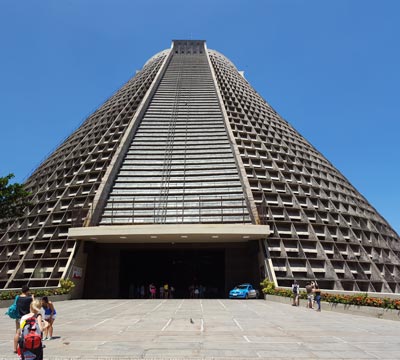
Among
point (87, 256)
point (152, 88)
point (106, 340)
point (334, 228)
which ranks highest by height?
point (152, 88)

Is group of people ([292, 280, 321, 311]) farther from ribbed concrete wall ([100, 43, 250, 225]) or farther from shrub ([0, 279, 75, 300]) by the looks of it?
shrub ([0, 279, 75, 300])

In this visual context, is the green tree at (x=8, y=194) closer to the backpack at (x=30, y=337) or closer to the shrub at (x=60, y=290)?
the shrub at (x=60, y=290)

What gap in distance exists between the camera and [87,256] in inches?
1463

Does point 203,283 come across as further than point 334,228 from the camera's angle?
Yes

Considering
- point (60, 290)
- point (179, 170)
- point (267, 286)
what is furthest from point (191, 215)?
point (60, 290)

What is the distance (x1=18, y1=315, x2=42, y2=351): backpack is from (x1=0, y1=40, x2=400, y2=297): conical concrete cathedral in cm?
2598

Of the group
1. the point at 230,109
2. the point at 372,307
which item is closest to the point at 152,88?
the point at 230,109

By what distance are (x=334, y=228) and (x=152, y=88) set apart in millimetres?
35655

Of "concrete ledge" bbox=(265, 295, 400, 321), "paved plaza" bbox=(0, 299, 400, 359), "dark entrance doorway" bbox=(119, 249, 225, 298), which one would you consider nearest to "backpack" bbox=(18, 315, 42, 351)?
"paved plaza" bbox=(0, 299, 400, 359)

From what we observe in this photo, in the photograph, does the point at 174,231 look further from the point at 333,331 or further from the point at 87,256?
the point at 333,331

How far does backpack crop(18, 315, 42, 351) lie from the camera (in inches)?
303

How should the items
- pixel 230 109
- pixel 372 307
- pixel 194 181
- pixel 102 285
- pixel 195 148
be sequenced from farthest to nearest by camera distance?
pixel 230 109
pixel 195 148
pixel 194 181
pixel 102 285
pixel 372 307

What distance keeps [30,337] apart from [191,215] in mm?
30859

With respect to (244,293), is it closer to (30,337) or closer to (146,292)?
(146,292)
